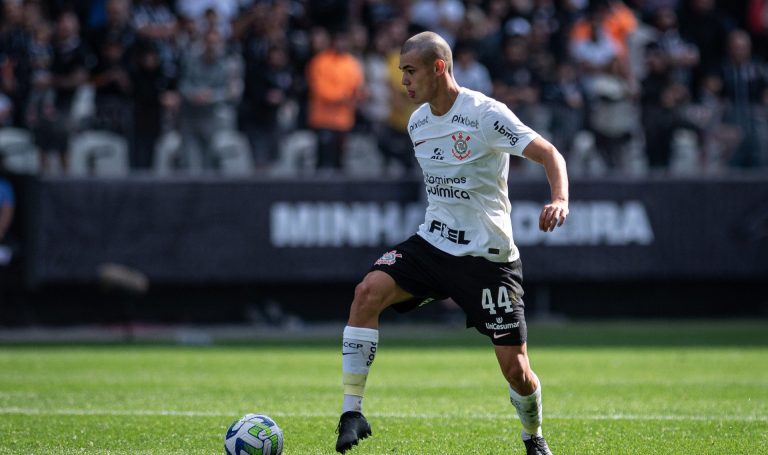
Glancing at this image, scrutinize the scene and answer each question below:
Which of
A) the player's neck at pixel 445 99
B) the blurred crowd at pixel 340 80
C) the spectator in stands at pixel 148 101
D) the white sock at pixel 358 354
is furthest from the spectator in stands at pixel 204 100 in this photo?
the white sock at pixel 358 354

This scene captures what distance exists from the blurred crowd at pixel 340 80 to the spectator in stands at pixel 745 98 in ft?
0.08

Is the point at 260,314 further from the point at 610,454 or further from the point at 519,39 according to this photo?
the point at 610,454

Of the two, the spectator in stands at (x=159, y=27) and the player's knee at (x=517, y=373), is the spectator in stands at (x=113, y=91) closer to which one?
the spectator in stands at (x=159, y=27)

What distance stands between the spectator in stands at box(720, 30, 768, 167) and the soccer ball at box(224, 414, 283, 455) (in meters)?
13.4

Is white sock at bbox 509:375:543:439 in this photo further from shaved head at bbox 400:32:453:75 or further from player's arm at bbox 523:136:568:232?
shaved head at bbox 400:32:453:75

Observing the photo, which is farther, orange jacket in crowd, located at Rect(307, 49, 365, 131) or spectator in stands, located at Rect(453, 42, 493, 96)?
spectator in stands, located at Rect(453, 42, 493, 96)

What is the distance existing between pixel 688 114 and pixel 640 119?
76 centimetres

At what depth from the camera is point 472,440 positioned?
26.0ft

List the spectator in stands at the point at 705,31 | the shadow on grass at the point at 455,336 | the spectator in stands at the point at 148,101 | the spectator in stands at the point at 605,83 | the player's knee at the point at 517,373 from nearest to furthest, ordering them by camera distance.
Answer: the player's knee at the point at 517,373 < the shadow on grass at the point at 455,336 < the spectator in stands at the point at 148,101 < the spectator in stands at the point at 605,83 < the spectator in stands at the point at 705,31

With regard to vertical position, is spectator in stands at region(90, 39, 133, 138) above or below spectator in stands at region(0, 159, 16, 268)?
above

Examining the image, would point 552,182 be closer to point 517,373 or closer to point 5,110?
point 517,373

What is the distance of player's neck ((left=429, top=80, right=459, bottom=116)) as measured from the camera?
286 inches

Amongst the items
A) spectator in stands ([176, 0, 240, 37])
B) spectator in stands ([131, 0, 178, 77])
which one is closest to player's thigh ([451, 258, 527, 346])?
spectator in stands ([131, 0, 178, 77])

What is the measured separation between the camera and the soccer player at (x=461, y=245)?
7023mm
